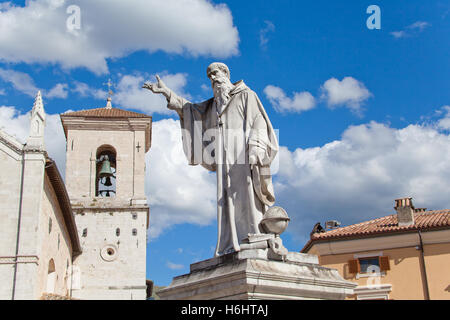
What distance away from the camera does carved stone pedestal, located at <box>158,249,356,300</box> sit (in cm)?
483

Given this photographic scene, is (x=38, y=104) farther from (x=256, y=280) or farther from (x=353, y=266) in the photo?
(x=256, y=280)

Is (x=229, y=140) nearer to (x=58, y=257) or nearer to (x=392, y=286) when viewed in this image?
(x=392, y=286)

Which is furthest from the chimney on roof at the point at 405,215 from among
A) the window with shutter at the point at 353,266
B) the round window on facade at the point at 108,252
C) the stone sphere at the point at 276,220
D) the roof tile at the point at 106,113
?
the stone sphere at the point at 276,220

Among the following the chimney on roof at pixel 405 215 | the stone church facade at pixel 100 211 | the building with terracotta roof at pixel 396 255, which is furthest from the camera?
the stone church facade at pixel 100 211

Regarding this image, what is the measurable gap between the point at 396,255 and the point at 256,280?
2264 centimetres

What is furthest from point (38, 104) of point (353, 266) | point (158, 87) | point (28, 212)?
point (158, 87)

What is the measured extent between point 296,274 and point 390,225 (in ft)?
76.8

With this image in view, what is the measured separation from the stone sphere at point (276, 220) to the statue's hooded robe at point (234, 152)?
19cm

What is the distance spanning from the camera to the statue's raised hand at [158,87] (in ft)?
20.3

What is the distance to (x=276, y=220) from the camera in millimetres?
5340

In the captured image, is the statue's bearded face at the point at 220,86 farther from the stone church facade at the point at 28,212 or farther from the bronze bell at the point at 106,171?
the bronze bell at the point at 106,171

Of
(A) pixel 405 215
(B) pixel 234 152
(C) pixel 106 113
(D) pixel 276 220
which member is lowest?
(D) pixel 276 220

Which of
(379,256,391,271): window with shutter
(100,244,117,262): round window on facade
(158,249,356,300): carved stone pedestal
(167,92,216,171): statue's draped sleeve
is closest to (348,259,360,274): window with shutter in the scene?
(379,256,391,271): window with shutter
